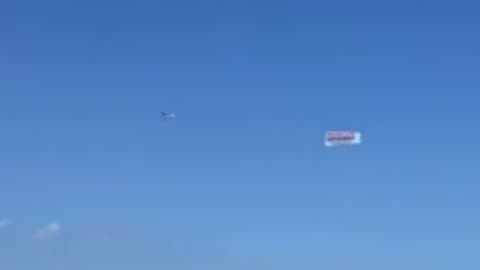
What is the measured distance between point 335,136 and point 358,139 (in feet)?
34.4

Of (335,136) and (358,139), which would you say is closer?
(358,139)

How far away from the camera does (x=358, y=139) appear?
520ft

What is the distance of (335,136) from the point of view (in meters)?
168
